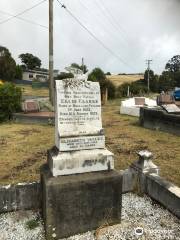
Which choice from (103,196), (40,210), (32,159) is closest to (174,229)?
(103,196)

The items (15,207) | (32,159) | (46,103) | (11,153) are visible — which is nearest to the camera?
(15,207)

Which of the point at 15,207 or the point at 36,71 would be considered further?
the point at 36,71

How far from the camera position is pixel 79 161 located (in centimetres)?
466

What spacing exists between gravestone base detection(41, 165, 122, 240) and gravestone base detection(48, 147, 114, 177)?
0.09 metres

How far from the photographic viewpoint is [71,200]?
4.53 meters

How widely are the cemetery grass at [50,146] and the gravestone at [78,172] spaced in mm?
2044

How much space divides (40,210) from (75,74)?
95.2 inches

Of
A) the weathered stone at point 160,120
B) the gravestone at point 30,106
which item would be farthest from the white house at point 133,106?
the gravestone at point 30,106

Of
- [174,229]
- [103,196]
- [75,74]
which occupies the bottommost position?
[174,229]

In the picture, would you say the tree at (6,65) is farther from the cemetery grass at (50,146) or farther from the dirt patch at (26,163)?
the dirt patch at (26,163)

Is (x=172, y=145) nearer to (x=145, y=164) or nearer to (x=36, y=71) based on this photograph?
(x=145, y=164)

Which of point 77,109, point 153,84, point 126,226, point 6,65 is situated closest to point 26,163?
point 77,109

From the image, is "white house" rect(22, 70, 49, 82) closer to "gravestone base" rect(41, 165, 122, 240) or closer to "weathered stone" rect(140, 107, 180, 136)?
"weathered stone" rect(140, 107, 180, 136)

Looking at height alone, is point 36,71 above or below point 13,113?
above
